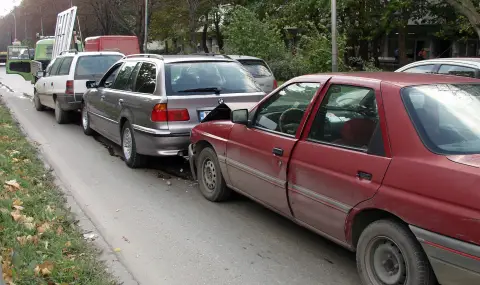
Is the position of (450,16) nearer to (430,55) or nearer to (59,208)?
(430,55)

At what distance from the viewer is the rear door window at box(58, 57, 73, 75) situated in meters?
11.9

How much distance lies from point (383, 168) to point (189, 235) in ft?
7.41

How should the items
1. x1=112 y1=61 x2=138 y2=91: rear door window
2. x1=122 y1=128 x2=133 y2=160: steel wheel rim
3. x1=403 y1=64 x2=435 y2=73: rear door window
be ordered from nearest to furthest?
x1=122 y1=128 x2=133 y2=160: steel wheel rim
x1=112 y1=61 x2=138 y2=91: rear door window
x1=403 y1=64 x2=435 y2=73: rear door window

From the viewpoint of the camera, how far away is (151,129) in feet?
22.2

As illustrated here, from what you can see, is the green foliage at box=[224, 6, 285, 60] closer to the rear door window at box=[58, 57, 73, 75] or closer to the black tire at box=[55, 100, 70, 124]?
the rear door window at box=[58, 57, 73, 75]

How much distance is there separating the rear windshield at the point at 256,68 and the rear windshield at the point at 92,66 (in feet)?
10.6

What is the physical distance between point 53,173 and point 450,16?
26962 millimetres

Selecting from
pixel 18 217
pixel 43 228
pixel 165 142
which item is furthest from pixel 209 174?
pixel 18 217

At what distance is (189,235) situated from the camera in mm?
4938

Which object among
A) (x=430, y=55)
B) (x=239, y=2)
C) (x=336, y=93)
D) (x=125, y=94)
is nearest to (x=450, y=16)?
(x=430, y=55)

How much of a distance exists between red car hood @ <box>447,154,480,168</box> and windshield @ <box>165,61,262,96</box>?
171 inches

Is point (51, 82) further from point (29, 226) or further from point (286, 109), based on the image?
point (286, 109)

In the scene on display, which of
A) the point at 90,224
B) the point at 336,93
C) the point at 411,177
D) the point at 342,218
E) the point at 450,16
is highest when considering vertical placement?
the point at 450,16

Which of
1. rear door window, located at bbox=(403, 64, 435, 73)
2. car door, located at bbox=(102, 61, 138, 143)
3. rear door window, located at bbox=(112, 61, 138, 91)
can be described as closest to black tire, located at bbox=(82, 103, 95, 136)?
car door, located at bbox=(102, 61, 138, 143)
